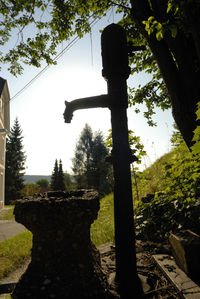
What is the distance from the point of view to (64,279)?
1.30 meters

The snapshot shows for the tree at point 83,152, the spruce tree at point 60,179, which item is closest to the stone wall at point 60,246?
the spruce tree at point 60,179

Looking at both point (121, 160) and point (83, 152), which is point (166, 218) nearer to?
point (121, 160)

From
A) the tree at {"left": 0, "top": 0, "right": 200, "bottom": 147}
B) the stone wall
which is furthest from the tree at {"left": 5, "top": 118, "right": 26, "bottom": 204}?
the stone wall

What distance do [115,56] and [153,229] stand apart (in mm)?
2570

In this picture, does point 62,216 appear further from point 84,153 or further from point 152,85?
point 84,153

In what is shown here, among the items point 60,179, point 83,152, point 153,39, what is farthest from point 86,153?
point 153,39

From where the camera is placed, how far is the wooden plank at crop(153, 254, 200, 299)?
154 centimetres

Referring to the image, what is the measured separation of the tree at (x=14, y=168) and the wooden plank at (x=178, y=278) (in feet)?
93.1

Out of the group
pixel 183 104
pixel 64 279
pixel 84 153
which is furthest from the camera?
pixel 84 153

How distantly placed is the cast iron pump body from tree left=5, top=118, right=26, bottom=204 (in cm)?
2862

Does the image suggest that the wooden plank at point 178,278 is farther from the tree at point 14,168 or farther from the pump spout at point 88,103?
the tree at point 14,168

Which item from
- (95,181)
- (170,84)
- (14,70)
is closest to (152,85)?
(170,84)

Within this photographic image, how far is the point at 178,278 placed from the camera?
5.80 feet

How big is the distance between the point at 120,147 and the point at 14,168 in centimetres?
3171
